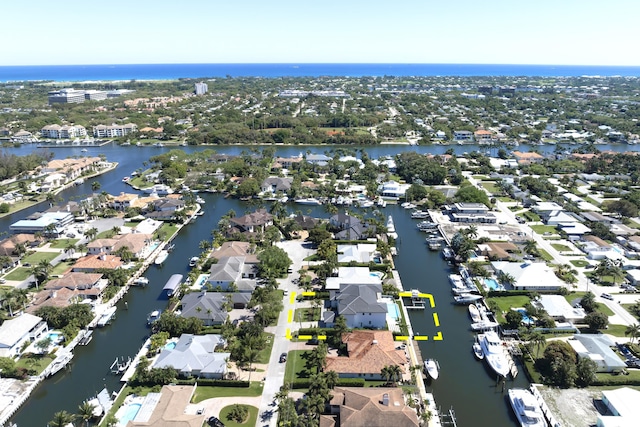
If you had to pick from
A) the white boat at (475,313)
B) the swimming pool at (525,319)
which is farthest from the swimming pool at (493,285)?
the swimming pool at (525,319)

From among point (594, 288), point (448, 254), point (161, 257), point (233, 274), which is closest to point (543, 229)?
point (594, 288)

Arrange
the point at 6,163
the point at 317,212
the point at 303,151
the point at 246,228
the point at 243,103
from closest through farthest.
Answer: the point at 246,228 → the point at 317,212 → the point at 6,163 → the point at 303,151 → the point at 243,103

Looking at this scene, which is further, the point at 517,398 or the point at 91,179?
the point at 91,179

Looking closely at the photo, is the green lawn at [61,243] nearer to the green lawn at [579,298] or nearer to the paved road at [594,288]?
the green lawn at [579,298]

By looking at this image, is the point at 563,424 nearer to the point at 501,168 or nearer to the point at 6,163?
the point at 501,168

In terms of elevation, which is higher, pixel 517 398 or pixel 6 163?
pixel 6 163

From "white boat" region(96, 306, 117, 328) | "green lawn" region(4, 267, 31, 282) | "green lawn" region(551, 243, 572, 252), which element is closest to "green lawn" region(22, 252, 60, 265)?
"green lawn" region(4, 267, 31, 282)

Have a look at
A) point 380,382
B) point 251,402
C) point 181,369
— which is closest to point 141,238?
point 181,369
